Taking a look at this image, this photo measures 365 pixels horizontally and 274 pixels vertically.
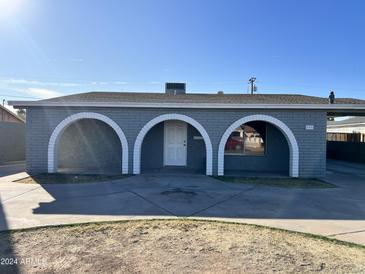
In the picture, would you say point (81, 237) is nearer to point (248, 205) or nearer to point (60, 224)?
point (60, 224)

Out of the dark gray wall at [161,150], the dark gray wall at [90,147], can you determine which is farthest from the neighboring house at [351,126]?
the dark gray wall at [90,147]

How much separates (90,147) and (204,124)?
18.6 ft

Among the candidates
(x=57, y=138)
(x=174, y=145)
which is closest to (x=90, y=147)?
(x=57, y=138)

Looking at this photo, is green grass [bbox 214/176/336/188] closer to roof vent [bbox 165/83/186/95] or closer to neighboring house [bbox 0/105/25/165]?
roof vent [bbox 165/83/186/95]

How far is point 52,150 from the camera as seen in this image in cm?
1082

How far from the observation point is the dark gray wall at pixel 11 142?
1527cm

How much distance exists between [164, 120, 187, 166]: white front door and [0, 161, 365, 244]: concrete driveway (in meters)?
3.45

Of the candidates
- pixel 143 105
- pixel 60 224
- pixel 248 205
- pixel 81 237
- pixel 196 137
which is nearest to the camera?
pixel 81 237

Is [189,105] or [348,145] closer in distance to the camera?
[189,105]

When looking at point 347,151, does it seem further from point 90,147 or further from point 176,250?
point 176,250

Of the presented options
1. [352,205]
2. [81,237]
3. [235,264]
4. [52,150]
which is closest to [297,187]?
[352,205]

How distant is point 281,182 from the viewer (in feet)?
31.3

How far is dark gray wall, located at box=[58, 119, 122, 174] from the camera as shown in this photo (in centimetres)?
1270

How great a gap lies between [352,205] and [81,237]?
6.22 meters
